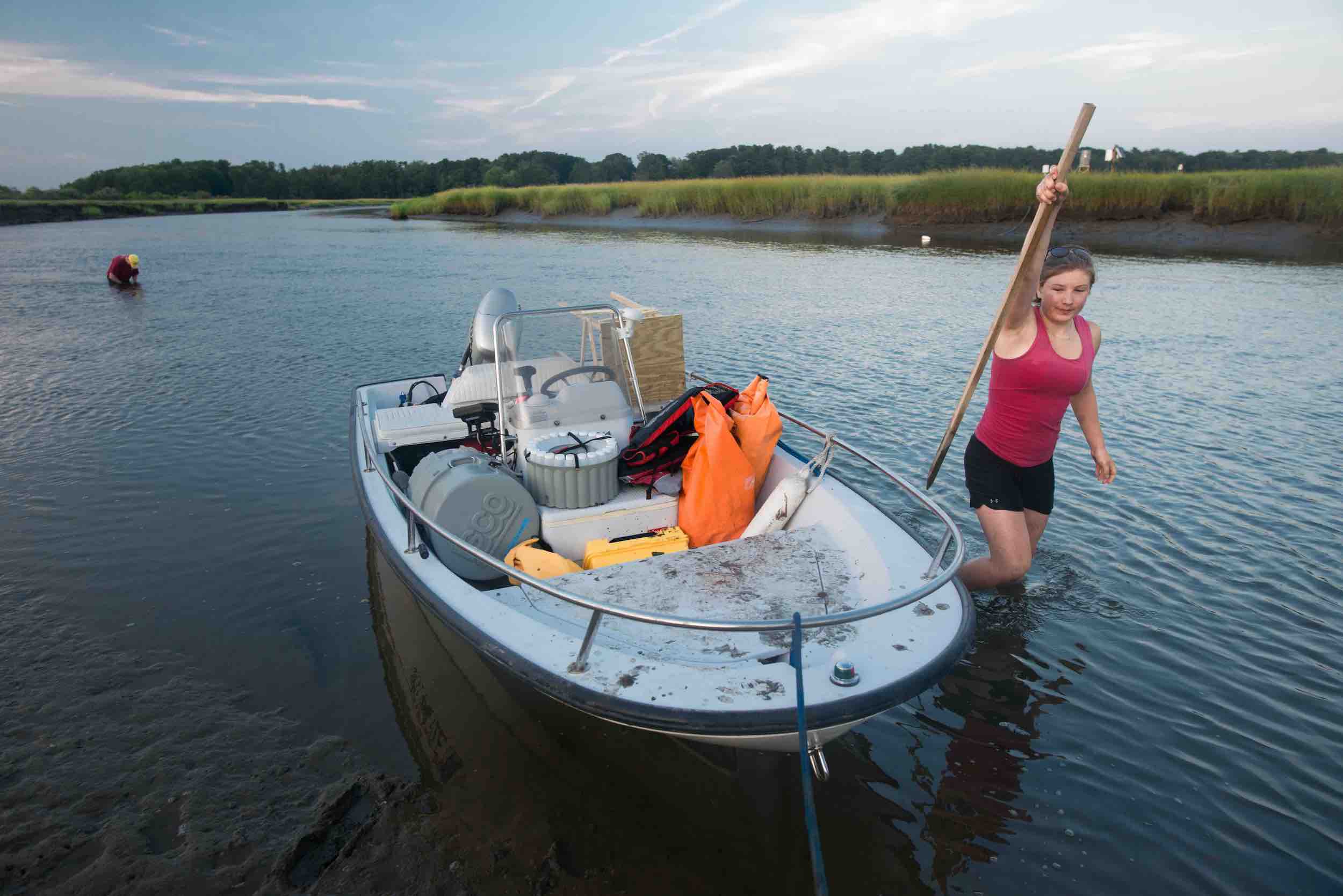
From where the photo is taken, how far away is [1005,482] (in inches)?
150

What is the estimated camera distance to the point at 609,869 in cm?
292

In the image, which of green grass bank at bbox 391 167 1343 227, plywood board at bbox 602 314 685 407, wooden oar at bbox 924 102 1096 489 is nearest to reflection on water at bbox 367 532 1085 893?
wooden oar at bbox 924 102 1096 489

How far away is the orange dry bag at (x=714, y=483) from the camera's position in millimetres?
4125

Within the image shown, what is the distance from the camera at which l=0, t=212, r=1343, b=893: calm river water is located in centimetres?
314

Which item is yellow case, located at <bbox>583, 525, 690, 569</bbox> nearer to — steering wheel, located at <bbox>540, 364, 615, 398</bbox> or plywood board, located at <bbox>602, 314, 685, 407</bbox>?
steering wheel, located at <bbox>540, 364, 615, 398</bbox>

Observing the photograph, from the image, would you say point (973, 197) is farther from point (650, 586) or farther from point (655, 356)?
point (650, 586)

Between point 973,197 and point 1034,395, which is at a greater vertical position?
point 973,197

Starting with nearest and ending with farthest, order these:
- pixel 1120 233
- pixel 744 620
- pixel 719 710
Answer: pixel 719 710, pixel 744 620, pixel 1120 233

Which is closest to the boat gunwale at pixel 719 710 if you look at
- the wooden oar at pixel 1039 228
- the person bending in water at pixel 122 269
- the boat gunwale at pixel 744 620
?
the boat gunwale at pixel 744 620

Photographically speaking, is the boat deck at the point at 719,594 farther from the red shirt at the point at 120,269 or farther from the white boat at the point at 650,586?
the red shirt at the point at 120,269

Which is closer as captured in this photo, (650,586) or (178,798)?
(178,798)

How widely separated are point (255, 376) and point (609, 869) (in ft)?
31.2

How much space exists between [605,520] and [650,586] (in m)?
0.82

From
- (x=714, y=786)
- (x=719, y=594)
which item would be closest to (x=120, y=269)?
(x=719, y=594)
